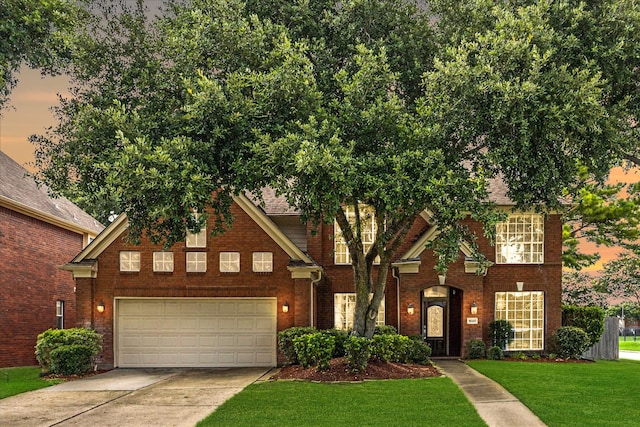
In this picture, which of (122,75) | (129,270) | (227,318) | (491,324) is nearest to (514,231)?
(491,324)

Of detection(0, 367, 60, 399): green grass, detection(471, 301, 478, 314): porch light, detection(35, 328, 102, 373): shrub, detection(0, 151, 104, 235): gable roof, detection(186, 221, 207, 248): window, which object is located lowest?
detection(0, 367, 60, 399): green grass

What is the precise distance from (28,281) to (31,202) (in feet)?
9.97

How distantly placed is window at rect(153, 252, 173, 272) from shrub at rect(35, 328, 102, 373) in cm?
295

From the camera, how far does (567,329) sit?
23.8m

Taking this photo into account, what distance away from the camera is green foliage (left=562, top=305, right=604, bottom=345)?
24.8 meters

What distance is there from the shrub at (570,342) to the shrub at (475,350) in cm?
296

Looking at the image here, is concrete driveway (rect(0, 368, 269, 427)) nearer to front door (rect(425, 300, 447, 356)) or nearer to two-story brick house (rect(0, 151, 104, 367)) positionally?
two-story brick house (rect(0, 151, 104, 367))

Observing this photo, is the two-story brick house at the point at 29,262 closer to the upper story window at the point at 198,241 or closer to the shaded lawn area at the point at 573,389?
the upper story window at the point at 198,241

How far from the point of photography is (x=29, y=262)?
2558cm

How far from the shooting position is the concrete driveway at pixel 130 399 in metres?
12.7

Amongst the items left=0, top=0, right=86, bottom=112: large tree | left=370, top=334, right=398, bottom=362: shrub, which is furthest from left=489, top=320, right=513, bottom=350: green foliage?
left=0, top=0, right=86, bottom=112: large tree

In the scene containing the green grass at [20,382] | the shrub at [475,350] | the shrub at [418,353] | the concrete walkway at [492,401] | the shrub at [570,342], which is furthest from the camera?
the shrub at [570,342]

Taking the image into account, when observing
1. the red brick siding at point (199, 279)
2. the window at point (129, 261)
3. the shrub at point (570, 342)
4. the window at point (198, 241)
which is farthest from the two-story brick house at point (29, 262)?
the shrub at point (570, 342)

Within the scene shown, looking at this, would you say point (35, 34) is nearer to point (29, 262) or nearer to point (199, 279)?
point (199, 279)
